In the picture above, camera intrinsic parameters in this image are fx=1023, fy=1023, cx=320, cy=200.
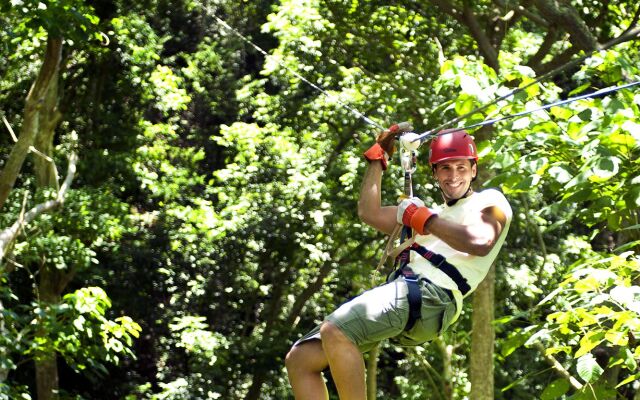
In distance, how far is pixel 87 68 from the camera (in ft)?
39.1

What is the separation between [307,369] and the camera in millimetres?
3025

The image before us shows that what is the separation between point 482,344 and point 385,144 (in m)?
5.49

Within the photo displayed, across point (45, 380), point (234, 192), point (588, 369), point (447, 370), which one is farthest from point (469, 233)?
point (45, 380)

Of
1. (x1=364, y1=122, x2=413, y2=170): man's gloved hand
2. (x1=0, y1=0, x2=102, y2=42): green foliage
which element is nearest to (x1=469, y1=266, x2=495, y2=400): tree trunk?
(x1=0, y1=0, x2=102, y2=42): green foliage

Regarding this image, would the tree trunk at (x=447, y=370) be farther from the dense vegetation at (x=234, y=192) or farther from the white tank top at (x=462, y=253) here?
the white tank top at (x=462, y=253)

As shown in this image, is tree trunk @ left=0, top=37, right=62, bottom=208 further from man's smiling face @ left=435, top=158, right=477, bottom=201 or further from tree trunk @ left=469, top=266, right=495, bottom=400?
man's smiling face @ left=435, top=158, right=477, bottom=201

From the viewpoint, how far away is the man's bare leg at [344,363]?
2.93 meters

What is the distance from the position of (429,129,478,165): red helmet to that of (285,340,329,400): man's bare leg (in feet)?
2.24

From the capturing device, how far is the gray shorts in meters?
2.97

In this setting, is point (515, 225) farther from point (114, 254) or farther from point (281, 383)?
point (114, 254)

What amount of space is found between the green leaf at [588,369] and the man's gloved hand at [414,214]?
130 cm

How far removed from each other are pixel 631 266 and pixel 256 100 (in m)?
8.22

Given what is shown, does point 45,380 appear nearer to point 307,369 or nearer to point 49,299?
point 49,299

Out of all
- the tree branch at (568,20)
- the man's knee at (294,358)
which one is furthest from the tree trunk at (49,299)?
the man's knee at (294,358)
